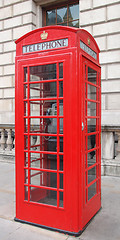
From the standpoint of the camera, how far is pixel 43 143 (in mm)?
3359

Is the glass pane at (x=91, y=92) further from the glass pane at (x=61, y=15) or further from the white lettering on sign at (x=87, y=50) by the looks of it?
the glass pane at (x=61, y=15)

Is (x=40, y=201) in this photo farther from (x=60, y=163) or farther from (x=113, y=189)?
(x=113, y=189)

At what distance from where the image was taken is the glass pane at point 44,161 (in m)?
2.95

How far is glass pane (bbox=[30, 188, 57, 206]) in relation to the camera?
2877 millimetres

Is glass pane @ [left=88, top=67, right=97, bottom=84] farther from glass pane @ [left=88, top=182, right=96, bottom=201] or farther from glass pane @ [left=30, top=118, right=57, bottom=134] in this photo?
glass pane @ [left=88, top=182, right=96, bottom=201]

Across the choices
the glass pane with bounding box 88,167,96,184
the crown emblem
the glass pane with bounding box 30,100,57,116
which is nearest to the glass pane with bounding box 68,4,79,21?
the crown emblem

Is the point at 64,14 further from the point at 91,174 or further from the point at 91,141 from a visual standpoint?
the point at 91,174

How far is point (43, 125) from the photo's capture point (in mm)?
3332

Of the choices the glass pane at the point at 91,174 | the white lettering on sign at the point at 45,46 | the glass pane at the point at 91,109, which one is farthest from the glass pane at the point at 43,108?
the glass pane at the point at 91,174

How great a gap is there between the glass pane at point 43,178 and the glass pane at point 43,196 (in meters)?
0.09

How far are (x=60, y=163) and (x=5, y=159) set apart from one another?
4.71 meters

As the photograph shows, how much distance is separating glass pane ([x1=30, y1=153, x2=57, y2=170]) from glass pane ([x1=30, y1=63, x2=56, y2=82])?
1.03 m

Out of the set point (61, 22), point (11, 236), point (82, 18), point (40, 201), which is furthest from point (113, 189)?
point (61, 22)

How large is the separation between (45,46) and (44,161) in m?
1.61
